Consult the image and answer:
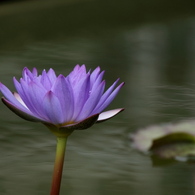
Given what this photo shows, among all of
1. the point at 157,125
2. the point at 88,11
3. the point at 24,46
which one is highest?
the point at 88,11

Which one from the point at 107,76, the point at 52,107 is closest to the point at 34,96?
the point at 52,107

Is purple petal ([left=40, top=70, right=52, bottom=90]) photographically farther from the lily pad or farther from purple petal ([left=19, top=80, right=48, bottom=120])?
the lily pad

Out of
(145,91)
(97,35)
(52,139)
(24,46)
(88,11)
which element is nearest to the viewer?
(52,139)

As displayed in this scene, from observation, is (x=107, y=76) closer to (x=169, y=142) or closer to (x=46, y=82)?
(x=169, y=142)

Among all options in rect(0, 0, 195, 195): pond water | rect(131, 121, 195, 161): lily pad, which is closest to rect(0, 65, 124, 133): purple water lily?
rect(0, 0, 195, 195): pond water

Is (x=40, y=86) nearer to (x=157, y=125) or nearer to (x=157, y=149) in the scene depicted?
(x=157, y=149)

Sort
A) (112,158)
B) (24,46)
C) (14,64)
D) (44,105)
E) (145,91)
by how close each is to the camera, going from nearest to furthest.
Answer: (44,105)
(112,158)
(145,91)
(14,64)
(24,46)

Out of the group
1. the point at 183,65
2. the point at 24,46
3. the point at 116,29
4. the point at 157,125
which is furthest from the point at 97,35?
the point at 157,125
